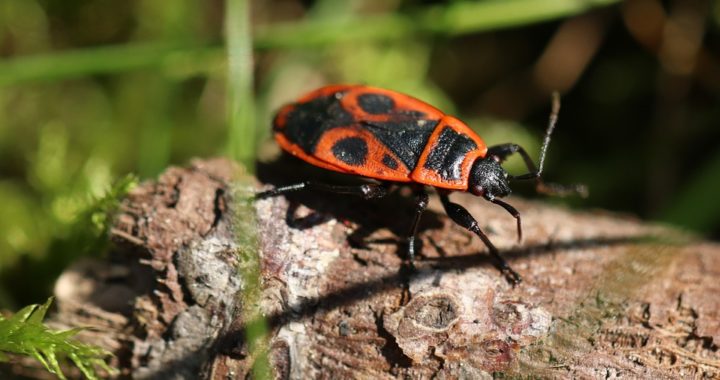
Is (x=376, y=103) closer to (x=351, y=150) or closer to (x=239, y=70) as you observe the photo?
(x=351, y=150)

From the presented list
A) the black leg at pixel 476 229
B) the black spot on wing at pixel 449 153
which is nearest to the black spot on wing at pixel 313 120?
the black spot on wing at pixel 449 153

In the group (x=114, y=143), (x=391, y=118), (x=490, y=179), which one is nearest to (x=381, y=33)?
(x=391, y=118)

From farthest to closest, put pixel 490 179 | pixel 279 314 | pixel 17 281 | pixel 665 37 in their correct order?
1. pixel 665 37
2. pixel 17 281
3. pixel 490 179
4. pixel 279 314

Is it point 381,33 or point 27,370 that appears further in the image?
point 381,33

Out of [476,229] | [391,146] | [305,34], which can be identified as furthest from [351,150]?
[305,34]

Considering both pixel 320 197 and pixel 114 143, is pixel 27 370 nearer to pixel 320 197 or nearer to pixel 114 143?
pixel 320 197

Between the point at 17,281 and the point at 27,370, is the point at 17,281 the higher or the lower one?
the higher one

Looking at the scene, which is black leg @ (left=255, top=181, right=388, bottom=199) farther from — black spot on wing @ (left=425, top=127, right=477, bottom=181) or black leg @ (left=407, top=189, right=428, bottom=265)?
black spot on wing @ (left=425, top=127, right=477, bottom=181)

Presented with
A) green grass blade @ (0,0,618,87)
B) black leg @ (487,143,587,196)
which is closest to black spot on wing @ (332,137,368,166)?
black leg @ (487,143,587,196)

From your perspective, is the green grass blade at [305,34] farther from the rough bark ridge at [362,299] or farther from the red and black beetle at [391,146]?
the rough bark ridge at [362,299]
